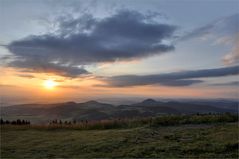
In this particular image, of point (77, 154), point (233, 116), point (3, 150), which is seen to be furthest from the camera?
point (233, 116)

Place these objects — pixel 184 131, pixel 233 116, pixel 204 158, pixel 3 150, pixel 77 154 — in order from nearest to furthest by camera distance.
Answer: pixel 204 158 < pixel 77 154 < pixel 3 150 < pixel 184 131 < pixel 233 116

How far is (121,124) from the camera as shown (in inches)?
1102

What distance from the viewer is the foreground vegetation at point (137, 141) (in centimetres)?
1705

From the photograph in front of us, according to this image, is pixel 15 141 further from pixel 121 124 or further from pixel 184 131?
pixel 184 131

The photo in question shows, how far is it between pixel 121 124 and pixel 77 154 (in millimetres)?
10349

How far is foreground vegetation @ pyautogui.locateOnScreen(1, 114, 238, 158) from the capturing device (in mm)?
17047

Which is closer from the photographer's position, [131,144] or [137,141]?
[131,144]

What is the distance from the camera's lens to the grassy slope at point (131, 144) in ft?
55.7

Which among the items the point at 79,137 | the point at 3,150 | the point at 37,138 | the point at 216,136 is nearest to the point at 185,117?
the point at 216,136

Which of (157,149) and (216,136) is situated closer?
(157,149)

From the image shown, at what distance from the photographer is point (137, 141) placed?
1980cm

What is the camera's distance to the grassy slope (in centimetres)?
1697

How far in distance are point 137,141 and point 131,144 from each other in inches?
28.3

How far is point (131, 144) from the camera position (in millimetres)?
19188
